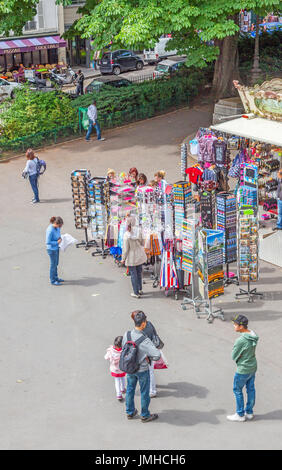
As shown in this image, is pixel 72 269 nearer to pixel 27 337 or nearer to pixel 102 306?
pixel 102 306

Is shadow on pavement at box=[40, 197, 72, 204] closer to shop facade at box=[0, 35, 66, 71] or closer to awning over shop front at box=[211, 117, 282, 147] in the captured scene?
awning over shop front at box=[211, 117, 282, 147]

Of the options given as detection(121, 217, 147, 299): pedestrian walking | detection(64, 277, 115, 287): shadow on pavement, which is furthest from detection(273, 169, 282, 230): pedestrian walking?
detection(64, 277, 115, 287): shadow on pavement

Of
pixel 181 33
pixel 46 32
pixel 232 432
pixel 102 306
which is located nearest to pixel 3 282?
pixel 102 306

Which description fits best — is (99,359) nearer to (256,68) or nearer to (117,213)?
(117,213)

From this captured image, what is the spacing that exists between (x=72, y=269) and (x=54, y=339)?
11.0ft

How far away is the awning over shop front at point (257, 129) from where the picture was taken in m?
16.8

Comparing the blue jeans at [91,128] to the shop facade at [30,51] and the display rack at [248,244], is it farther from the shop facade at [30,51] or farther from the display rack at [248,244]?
the shop facade at [30,51]

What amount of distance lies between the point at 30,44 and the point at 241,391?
135 feet

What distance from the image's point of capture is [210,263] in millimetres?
12883

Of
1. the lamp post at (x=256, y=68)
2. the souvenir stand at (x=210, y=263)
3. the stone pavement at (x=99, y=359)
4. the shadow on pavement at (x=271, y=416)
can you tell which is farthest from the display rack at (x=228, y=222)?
the lamp post at (x=256, y=68)

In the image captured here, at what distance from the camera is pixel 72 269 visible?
52.4 ft

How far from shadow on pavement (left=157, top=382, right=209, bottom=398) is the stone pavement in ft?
0.06

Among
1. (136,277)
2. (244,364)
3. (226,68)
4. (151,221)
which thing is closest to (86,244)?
(151,221)
